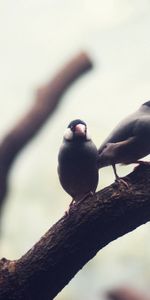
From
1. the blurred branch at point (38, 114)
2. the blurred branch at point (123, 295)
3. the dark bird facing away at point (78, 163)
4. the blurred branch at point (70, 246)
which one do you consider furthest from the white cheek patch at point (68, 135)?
the blurred branch at point (38, 114)

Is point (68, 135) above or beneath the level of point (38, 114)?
above

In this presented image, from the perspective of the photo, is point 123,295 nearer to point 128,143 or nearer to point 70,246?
→ point 70,246

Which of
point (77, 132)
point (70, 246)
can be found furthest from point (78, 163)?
point (70, 246)

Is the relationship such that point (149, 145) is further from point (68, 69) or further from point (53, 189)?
point (68, 69)

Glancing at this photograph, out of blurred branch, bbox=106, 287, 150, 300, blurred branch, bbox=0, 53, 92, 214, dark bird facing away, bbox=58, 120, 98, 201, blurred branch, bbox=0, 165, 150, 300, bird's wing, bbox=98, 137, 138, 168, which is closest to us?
blurred branch, bbox=0, 53, 92, 214

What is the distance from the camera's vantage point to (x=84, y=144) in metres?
1.78

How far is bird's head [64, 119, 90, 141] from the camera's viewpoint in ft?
5.89

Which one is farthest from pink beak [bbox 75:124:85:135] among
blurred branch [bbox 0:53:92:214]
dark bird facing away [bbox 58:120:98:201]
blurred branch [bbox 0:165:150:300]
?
blurred branch [bbox 0:53:92:214]

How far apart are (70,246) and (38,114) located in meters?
0.79

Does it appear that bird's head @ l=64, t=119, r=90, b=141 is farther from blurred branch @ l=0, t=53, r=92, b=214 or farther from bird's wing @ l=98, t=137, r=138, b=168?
blurred branch @ l=0, t=53, r=92, b=214

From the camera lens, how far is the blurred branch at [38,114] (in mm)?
561

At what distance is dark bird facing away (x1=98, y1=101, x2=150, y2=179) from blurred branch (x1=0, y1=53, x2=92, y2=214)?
1.04 m

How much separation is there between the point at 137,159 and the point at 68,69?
110 cm

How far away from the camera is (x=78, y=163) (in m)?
1.75
